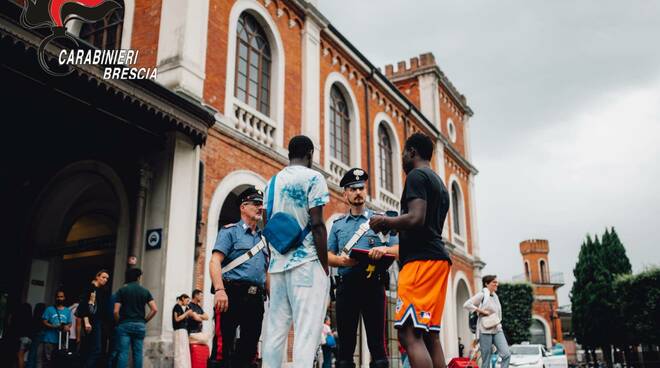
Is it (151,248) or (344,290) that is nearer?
(344,290)

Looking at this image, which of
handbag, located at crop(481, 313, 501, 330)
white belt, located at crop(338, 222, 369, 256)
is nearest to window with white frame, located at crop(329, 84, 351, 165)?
handbag, located at crop(481, 313, 501, 330)

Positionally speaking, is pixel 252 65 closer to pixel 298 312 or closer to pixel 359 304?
pixel 359 304

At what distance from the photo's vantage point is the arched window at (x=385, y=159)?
69.1 feet

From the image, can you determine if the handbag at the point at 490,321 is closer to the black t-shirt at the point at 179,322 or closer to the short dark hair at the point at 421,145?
the black t-shirt at the point at 179,322

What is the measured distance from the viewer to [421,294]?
13.2 feet

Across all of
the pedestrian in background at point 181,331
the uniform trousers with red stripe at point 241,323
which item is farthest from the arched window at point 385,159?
the uniform trousers with red stripe at point 241,323

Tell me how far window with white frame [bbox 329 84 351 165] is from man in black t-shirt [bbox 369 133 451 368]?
13.2 m

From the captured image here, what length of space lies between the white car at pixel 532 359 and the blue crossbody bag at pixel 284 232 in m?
16.5

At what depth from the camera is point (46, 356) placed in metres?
9.48

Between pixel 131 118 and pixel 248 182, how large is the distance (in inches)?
153

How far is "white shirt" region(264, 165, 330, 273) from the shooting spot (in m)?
4.01

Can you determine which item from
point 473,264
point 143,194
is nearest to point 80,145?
point 143,194

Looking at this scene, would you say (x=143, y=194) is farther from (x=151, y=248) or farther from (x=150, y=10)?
(x=150, y=10)

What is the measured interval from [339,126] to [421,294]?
14.4 metres
